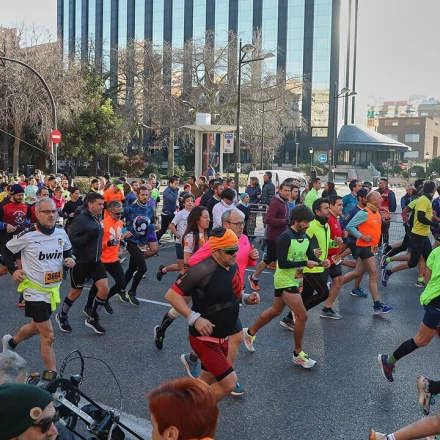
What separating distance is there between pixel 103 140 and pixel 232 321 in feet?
119

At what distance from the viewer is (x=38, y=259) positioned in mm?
5074

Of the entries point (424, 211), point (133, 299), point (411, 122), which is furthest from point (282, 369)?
point (411, 122)

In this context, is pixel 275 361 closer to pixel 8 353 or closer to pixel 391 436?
pixel 391 436

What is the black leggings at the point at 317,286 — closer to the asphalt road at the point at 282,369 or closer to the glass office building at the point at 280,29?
the asphalt road at the point at 282,369

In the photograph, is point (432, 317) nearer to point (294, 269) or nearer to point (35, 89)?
point (294, 269)

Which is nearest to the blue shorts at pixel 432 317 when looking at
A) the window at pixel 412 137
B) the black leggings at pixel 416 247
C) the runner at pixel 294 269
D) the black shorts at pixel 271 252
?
the runner at pixel 294 269

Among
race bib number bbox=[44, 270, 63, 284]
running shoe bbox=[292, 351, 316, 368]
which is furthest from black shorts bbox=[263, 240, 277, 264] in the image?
race bib number bbox=[44, 270, 63, 284]

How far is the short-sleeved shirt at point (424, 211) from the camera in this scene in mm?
9055

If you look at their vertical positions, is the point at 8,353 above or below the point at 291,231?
below

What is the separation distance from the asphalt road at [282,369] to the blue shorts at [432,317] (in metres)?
0.77

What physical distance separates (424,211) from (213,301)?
241 inches

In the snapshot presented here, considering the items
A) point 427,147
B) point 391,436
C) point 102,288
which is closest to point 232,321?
point 391,436

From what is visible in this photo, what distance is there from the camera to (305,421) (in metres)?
4.35

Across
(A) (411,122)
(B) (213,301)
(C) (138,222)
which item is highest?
(A) (411,122)
